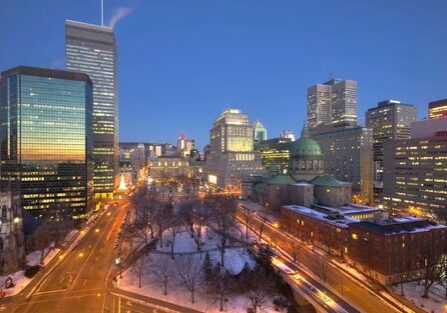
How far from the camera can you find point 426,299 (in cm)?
4697

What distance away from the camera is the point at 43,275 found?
175ft

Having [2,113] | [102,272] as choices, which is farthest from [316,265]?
[2,113]

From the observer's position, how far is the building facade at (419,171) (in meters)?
116

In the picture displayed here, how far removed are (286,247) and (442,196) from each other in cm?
8047

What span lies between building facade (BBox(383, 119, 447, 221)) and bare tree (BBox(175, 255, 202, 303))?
90145 mm

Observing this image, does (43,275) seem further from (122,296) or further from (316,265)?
(316,265)

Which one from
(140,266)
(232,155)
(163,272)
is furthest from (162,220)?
(232,155)

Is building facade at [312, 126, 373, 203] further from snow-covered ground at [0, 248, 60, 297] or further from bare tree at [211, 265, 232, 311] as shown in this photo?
snow-covered ground at [0, 248, 60, 297]

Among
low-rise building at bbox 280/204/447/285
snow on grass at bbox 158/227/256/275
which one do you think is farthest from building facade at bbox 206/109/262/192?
low-rise building at bbox 280/204/447/285

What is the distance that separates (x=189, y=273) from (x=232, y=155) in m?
121

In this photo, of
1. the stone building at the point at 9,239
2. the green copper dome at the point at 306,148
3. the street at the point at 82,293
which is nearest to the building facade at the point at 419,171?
the green copper dome at the point at 306,148

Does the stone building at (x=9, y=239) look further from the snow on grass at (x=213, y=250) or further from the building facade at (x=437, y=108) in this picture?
the building facade at (x=437, y=108)

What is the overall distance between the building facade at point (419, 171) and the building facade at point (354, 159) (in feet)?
84.2

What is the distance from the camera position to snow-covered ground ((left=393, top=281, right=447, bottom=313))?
146ft
